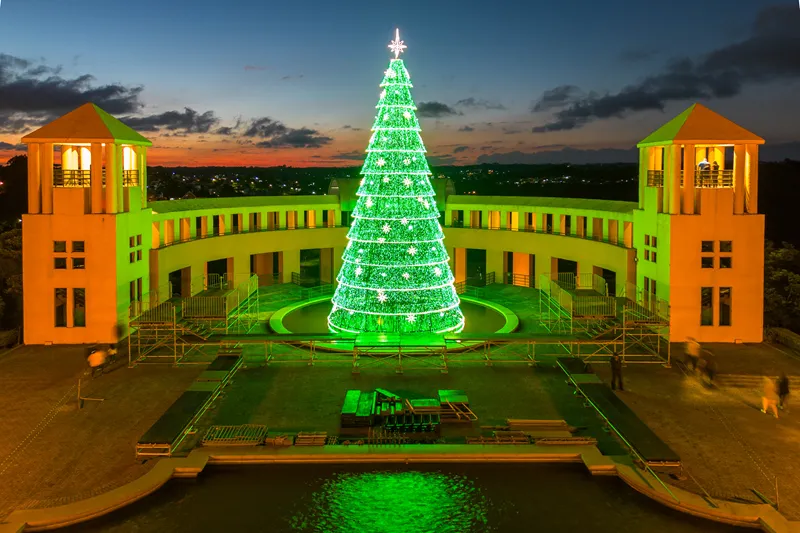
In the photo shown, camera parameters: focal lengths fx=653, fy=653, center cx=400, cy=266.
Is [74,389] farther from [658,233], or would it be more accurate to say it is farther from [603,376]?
[658,233]

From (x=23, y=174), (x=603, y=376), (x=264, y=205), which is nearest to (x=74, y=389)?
(x=603, y=376)

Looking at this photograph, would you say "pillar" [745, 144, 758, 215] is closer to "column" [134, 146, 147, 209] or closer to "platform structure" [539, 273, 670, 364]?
"platform structure" [539, 273, 670, 364]

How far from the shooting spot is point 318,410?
20922mm

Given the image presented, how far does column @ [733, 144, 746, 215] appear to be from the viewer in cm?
2898

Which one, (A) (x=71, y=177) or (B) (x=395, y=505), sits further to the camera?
(A) (x=71, y=177)

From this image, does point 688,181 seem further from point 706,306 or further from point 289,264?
point 289,264

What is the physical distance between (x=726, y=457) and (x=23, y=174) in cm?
5537

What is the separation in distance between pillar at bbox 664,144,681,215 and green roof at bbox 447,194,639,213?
5.03m

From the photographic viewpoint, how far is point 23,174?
2117 inches

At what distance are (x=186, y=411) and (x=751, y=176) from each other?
25497mm

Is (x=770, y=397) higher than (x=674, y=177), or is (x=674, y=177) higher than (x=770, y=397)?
(x=674, y=177)

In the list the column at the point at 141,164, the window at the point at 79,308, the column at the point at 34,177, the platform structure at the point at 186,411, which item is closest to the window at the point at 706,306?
the platform structure at the point at 186,411

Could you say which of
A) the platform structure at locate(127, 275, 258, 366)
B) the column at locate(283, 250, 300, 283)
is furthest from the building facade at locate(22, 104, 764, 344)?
the column at locate(283, 250, 300, 283)

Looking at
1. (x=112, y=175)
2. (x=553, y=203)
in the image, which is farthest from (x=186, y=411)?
(x=553, y=203)
